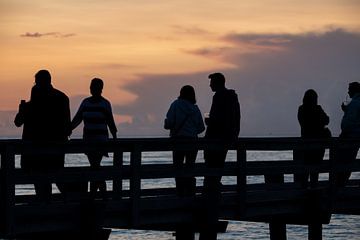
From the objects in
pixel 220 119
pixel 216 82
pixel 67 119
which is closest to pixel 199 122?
pixel 220 119

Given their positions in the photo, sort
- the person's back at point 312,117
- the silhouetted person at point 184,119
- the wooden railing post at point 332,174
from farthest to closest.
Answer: the person's back at point 312,117
the wooden railing post at point 332,174
the silhouetted person at point 184,119

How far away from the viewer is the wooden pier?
44.2ft

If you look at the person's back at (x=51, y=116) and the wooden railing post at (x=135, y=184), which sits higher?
the person's back at (x=51, y=116)

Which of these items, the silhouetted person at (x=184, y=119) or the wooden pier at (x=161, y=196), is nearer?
the wooden pier at (x=161, y=196)

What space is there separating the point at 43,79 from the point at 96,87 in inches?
48.7

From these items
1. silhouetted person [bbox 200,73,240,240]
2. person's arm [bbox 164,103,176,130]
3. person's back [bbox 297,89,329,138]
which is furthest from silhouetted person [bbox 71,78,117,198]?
person's back [bbox 297,89,329,138]

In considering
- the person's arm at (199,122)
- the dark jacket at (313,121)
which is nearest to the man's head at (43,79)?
the person's arm at (199,122)

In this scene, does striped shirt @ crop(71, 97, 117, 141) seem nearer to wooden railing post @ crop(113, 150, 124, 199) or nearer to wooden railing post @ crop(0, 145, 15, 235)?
wooden railing post @ crop(113, 150, 124, 199)

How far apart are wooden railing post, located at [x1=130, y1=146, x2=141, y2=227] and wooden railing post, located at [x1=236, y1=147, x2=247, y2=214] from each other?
2078 mm

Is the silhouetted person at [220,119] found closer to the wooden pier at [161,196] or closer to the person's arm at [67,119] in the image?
the wooden pier at [161,196]

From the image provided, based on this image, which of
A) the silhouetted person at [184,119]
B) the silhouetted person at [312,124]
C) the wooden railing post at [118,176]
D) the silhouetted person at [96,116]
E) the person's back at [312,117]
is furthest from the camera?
the person's back at [312,117]

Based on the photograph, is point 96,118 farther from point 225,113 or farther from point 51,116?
point 225,113

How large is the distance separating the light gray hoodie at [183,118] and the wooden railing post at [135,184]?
224cm

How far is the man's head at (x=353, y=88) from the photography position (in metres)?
19.3
